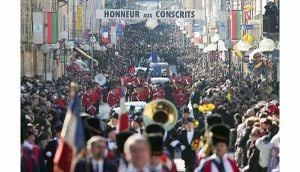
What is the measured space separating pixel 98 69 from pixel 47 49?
72.0ft

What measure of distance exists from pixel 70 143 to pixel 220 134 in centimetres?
248

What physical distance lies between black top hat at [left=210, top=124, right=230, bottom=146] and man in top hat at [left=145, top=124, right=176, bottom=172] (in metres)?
0.63

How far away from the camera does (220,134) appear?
50.4ft

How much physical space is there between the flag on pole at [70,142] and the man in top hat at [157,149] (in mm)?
850

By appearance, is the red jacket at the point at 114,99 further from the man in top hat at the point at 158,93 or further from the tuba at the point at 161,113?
the tuba at the point at 161,113

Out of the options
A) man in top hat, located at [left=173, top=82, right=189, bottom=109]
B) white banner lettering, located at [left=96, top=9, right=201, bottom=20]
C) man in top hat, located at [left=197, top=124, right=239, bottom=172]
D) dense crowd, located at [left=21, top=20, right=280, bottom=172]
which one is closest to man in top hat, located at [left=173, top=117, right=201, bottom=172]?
dense crowd, located at [left=21, top=20, right=280, bottom=172]

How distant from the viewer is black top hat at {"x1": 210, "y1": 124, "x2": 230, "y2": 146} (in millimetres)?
15163

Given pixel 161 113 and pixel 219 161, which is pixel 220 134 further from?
pixel 161 113

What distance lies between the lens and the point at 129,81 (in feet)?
163

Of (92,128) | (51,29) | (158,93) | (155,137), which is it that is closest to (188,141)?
(92,128)

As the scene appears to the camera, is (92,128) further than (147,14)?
No

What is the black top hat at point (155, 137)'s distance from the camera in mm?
14484

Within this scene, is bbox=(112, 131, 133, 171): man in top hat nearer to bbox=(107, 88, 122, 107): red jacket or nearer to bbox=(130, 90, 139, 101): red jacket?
bbox=(107, 88, 122, 107): red jacket

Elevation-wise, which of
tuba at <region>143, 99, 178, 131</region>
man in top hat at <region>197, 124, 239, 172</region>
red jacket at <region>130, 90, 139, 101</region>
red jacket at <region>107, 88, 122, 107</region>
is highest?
tuba at <region>143, 99, 178, 131</region>
